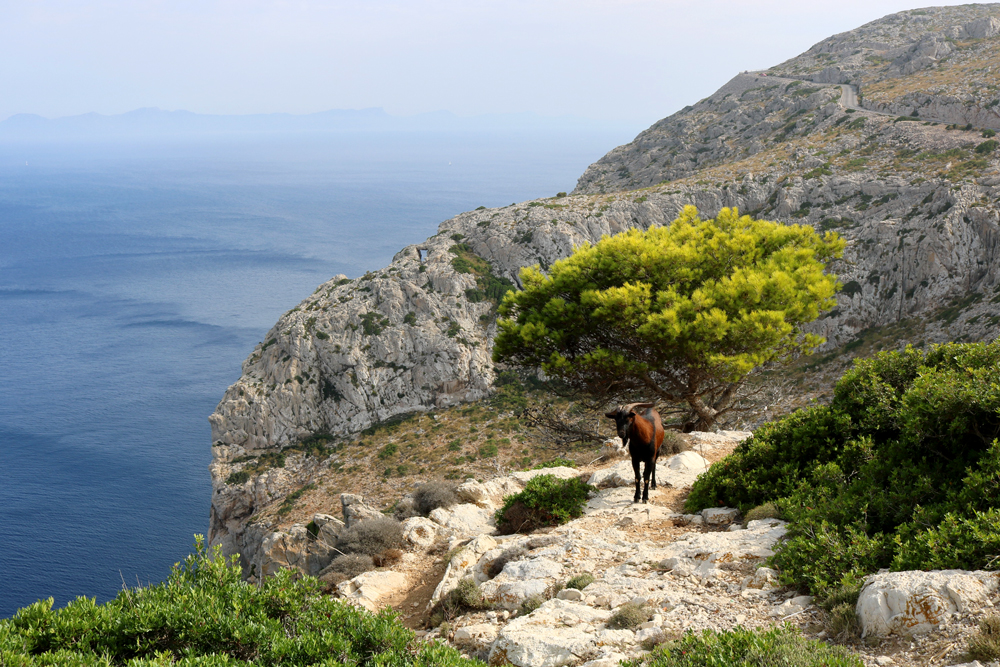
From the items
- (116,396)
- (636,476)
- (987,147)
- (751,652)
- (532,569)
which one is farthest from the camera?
(116,396)

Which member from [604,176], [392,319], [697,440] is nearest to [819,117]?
[604,176]

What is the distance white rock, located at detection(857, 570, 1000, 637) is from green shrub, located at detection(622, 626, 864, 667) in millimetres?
516

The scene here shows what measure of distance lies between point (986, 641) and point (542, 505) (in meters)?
8.67

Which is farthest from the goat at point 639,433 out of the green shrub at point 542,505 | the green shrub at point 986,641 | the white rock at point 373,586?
the green shrub at point 986,641

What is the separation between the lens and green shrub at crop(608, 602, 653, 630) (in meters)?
7.36

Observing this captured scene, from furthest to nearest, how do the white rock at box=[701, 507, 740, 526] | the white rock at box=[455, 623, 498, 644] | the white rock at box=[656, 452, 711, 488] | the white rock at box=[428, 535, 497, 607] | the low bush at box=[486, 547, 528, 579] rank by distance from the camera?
the white rock at box=[656, 452, 711, 488] → the white rock at box=[701, 507, 740, 526] → the low bush at box=[486, 547, 528, 579] → the white rock at box=[428, 535, 497, 607] → the white rock at box=[455, 623, 498, 644]

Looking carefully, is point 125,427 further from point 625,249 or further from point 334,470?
point 625,249

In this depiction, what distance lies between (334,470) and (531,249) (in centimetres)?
2784

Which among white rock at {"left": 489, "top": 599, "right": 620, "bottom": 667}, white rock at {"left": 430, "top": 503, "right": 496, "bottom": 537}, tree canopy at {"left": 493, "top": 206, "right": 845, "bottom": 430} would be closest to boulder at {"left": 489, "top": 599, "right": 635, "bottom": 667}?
white rock at {"left": 489, "top": 599, "right": 620, "bottom": 667}

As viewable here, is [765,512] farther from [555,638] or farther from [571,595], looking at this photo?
[555,638]

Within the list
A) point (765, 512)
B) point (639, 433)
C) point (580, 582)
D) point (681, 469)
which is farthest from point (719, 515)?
point (580, 582)

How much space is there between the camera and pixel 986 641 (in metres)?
4.95

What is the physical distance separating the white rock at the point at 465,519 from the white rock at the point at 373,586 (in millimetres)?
2198

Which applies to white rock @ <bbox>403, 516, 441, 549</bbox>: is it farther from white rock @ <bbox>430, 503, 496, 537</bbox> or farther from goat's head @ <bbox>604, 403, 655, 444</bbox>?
goat's head @ <bbox>604, 403, 655, 444</bbox>
